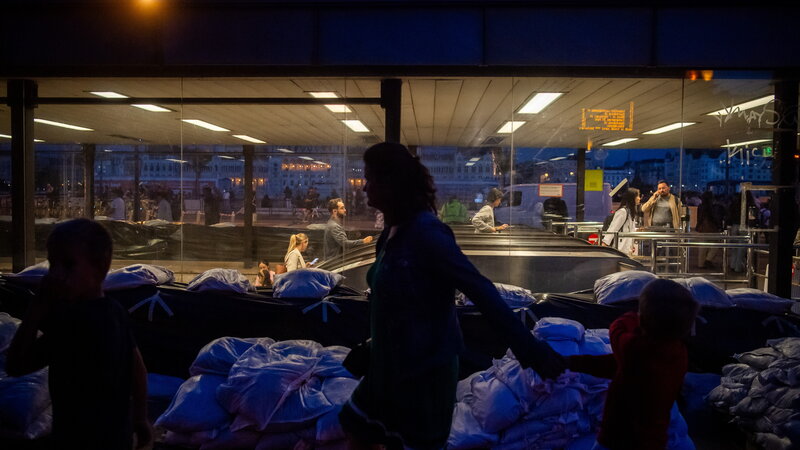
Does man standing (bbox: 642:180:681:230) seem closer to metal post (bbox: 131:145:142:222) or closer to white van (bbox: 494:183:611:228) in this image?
white van (bbox: 494:183:611:228)

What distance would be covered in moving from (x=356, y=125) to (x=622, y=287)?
4.27 m

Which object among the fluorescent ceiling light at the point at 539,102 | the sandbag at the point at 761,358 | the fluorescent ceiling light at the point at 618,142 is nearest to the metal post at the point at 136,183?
the fluorescent ceiling light at the point at 539,102

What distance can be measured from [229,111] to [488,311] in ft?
22.7

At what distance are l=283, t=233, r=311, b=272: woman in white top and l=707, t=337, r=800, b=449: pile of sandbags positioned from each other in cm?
544

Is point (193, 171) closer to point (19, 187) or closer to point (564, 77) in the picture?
point (19, 187)

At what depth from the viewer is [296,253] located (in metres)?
8.33

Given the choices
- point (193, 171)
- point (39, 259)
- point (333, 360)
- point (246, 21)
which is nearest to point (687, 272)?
point (333, 360)

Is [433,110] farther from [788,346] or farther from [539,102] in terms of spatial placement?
[788,346]

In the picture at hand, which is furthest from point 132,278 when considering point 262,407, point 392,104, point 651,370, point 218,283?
point 651,370

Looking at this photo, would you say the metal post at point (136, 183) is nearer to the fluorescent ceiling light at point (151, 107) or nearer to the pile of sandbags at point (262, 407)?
the fluorescent ceiling light at point (151, 107)

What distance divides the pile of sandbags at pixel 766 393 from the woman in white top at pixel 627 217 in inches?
130

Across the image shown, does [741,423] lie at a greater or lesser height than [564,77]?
lesser

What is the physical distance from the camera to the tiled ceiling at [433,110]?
6.95 m

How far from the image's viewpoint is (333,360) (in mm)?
4500
